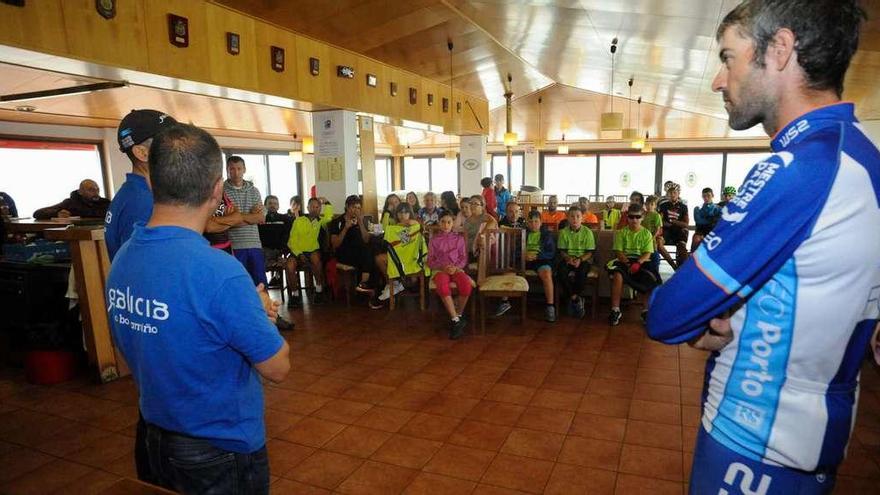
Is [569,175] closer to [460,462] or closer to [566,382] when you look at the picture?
[566,382]

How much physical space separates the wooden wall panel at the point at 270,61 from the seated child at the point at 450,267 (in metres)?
2.12

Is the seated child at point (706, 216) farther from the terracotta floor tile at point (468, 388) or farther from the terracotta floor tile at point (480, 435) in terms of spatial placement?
the terracotta floor tile at point (480, 435)

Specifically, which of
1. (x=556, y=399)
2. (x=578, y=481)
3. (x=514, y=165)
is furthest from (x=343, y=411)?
(x=514, y=165)

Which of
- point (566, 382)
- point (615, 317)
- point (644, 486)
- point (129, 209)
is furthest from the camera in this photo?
point (615, 317)

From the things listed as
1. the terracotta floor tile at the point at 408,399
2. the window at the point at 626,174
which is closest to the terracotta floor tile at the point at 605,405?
the terracotta floor tile at the point at 408,399

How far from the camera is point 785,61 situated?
28.0 inches

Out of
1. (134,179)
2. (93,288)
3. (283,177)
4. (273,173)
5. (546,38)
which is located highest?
(546,38)

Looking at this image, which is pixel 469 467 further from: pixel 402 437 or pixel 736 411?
pixel 736 411

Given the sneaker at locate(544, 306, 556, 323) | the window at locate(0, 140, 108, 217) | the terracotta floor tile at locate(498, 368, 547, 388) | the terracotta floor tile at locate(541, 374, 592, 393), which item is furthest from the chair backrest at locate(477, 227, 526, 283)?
the window at locate(0, 140, 108, 217)

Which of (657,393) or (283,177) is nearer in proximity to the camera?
(657,393)

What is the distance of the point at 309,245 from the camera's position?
18.5ft

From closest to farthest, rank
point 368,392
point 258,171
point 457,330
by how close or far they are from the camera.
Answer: point 368,392
point 457,330
point 258,171

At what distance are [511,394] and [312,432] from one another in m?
1.22

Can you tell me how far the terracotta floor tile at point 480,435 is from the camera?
2.50m
